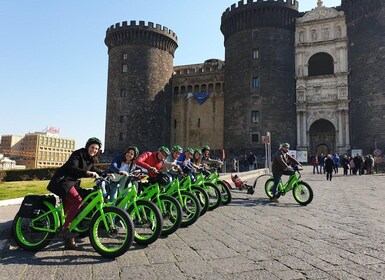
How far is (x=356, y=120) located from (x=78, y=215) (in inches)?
1183

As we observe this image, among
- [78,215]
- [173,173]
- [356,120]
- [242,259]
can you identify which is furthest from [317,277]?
[356,120]

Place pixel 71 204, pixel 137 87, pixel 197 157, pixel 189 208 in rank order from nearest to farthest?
pixel 71 204, pixel 189 208, pixel 197 157, pixel 137 87

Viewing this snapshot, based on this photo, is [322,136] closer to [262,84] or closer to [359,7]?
[262,84]

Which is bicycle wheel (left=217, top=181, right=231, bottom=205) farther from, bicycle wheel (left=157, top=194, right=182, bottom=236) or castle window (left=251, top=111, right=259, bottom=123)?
castle window (left=251, top=111, right=259, bottom=123)

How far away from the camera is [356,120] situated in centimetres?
2975

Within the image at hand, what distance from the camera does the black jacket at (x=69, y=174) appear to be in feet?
14.3

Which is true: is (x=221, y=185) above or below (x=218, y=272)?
above

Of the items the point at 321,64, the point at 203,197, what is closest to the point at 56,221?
the point at 203,197

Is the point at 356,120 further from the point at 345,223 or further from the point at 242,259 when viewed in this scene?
the point at 242,259

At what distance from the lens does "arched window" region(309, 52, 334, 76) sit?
112 feet

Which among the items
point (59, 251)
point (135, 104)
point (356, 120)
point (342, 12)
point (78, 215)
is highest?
point (342, 12)

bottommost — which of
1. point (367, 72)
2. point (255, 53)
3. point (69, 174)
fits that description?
point (69, 174)

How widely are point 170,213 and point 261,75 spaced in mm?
29105

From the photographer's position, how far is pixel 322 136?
33406 millimetres
